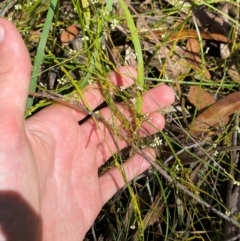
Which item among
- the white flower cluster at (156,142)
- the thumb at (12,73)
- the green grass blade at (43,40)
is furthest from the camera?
the white flower cluster at (156,142)

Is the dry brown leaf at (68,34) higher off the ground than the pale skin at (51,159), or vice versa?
the dry brown leaf at (68,34)

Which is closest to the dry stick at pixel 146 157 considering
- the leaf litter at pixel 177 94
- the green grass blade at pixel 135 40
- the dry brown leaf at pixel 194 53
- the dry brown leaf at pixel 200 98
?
the leaf litter at pixel 177 94

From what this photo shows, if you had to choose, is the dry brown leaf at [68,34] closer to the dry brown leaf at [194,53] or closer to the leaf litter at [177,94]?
the leaf litter at [177,94]

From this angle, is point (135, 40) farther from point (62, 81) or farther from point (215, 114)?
point (215, 114)

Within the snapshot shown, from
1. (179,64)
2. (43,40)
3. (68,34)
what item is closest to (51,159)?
(43,40)

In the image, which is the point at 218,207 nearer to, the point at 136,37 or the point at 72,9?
the point at 136,37

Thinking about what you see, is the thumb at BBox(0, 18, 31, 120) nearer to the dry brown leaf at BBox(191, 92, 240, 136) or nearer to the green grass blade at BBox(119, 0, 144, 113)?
the green grass blade at BBox(119, 0, 144, 113)

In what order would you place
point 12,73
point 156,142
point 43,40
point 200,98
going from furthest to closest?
point 200,98 → point 156,142 → point 43,40 → point 12,73

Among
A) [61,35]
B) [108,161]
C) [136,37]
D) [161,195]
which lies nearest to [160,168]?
[161,195]
